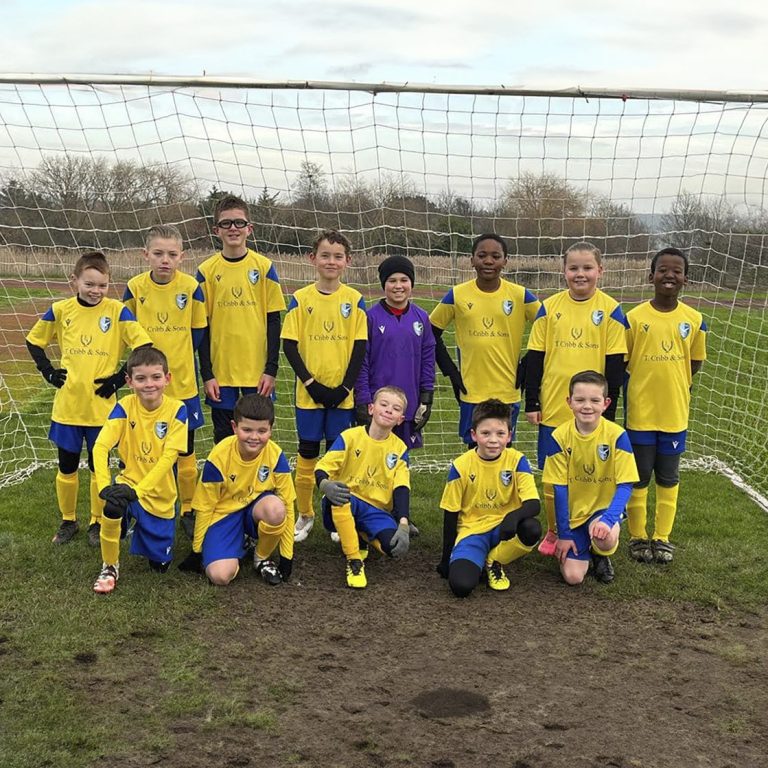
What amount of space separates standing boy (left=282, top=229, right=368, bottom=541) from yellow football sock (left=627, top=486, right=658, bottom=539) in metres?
1.78

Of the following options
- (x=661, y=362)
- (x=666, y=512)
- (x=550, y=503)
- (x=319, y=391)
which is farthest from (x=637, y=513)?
(x=319, y=391)

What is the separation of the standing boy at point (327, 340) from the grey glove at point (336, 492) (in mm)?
701

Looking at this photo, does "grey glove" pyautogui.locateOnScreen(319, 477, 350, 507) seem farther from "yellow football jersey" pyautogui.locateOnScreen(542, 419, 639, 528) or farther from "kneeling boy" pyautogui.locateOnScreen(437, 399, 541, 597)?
"yellow football jersey" pyautogui.locateOnScreen(542, 419, 639, 528)

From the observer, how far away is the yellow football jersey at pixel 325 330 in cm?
498

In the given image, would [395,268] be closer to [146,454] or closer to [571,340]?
[571,340]

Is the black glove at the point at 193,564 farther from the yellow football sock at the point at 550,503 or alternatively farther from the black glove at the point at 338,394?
the yellow football sock at the point at 550,503

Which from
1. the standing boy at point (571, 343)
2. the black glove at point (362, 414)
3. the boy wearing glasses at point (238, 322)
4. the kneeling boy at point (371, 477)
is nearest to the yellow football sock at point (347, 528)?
the kneeling boy at point (371, 477)

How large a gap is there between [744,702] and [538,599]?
1218mm

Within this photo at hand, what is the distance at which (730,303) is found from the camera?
7035 millimetres

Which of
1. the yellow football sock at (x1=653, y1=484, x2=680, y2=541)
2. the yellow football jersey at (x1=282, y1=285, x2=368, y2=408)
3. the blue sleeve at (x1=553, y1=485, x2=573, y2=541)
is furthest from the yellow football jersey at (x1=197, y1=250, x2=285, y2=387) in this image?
the yellow football sock at (x1=653, y1=484, x2=680, y2=541)

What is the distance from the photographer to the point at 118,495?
13.3 feet

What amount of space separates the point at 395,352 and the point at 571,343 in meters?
1.05

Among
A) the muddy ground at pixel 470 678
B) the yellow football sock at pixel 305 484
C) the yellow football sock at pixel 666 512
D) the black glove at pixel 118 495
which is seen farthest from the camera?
the yellow football sock at pixel 305 484

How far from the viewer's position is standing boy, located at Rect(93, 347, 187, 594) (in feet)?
14.2
